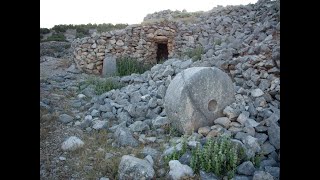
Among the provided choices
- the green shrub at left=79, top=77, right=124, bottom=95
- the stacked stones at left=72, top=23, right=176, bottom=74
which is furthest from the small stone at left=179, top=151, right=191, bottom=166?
the stacked stones at left=72, top=23, right=176, bottom=74

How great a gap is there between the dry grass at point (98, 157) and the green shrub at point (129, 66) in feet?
16.8

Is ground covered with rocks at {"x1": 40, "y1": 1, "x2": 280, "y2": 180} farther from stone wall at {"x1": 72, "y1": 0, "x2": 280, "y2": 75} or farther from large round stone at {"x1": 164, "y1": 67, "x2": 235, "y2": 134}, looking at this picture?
stone wall at {"x1": 72, "y1": 0, "x2": 280, "y2": 75}

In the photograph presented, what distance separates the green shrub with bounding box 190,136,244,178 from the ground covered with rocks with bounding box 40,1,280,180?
1cm

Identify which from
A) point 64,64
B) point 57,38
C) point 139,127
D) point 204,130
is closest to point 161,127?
point 139,127

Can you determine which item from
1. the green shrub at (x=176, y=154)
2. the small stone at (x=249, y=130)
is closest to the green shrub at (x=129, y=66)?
the small stone at (x=249, y=130)

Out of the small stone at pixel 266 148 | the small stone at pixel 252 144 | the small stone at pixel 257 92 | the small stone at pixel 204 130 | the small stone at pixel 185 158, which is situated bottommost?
the small stone at pixel 185 158

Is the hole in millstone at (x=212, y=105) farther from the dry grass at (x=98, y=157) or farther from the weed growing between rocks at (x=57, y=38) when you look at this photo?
the weed growing between rocks at (x=57, y=38)

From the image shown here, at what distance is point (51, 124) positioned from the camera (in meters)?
5.07

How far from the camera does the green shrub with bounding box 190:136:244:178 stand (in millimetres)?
3334

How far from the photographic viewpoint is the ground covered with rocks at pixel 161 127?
11.3 feet

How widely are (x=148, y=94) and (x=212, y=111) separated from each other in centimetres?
203

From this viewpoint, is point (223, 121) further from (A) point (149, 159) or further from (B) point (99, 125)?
(B) point (99, 125)

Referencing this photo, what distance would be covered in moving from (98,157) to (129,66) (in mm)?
6275
